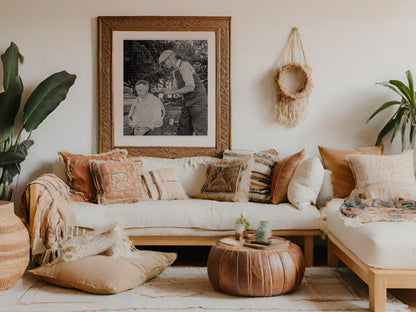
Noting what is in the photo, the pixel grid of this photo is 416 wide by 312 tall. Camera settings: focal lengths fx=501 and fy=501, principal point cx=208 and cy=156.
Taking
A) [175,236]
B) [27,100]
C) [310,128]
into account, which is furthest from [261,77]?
[27,100]

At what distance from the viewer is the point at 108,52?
15.7 feet

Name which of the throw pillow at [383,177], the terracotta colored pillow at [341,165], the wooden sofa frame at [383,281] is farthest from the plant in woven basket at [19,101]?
the wooden sofa frame at [383,281]

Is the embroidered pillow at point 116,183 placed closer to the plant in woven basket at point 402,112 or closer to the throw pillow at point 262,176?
the throw pillow at point 262,176

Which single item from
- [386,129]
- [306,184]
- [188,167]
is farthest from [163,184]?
[386,129]

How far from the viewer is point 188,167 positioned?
4.63 meters

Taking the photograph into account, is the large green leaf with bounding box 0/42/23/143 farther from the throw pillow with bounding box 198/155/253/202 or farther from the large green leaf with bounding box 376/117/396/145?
the large green leaf with bounding box 376/117/396/145

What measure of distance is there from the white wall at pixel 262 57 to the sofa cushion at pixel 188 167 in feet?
1.41

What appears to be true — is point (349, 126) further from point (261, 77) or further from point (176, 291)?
point (176, 291)

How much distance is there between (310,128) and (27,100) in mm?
2672

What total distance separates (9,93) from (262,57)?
2.35 metres

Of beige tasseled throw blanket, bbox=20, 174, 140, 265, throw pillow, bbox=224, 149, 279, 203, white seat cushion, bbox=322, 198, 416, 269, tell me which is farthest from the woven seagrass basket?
white seat cushion, bbox=322, 198, 416, 269

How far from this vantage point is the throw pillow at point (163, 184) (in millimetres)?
4328

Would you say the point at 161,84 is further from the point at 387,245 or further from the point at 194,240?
the point at 387,245

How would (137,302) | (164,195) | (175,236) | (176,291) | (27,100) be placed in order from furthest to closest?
(27,100) → (164,195) → (175,236) → (176,291) → (137,302)
